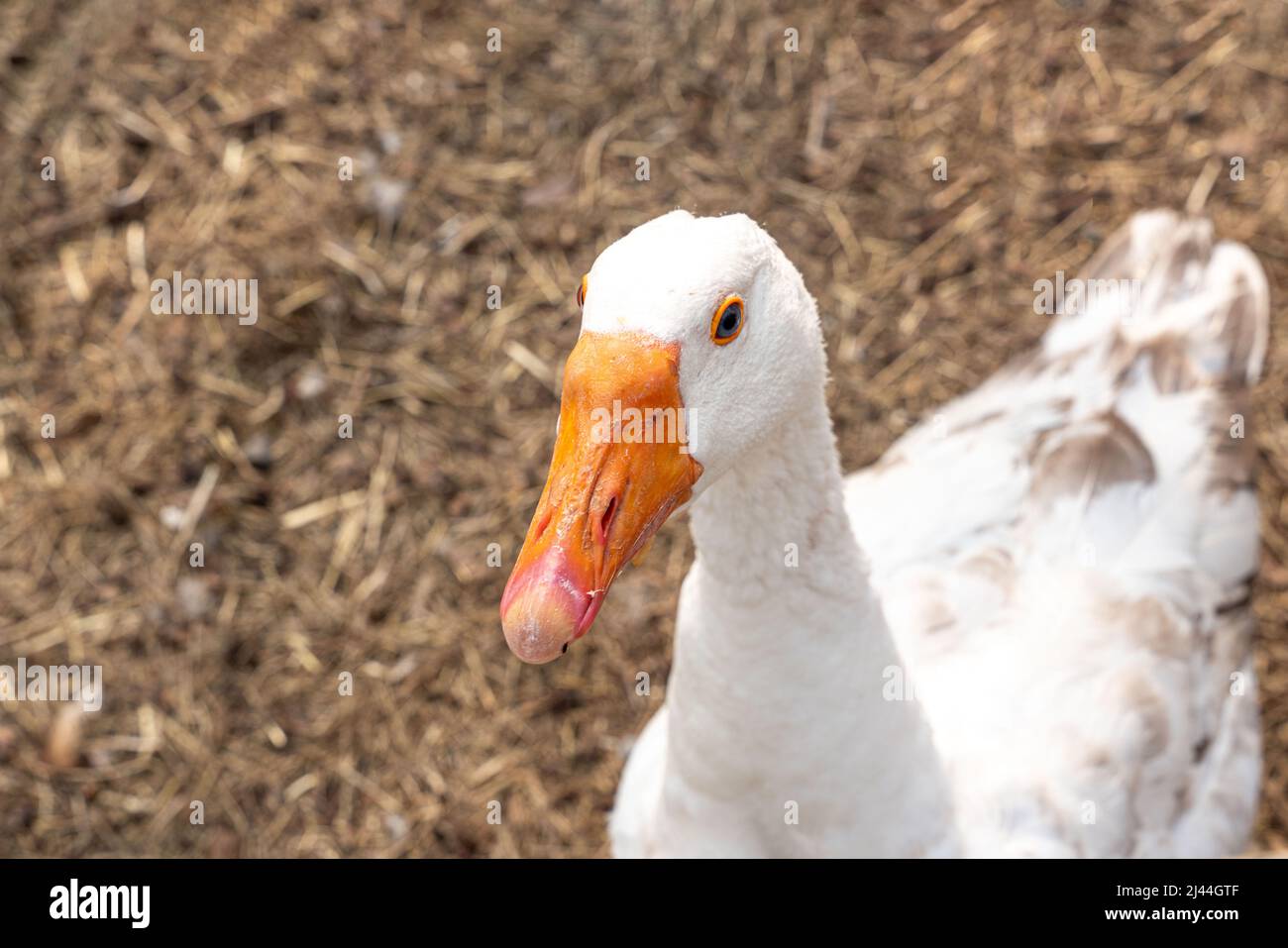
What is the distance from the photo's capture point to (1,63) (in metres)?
4.96

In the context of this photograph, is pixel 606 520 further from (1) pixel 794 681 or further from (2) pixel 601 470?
(1) pixel 794 681

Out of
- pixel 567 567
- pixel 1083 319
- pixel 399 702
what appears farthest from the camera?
pixel 399 702

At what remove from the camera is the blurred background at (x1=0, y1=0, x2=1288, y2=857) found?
3.84 metres

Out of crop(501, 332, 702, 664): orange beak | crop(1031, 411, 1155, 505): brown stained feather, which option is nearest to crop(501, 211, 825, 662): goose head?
crop(501, 332, 702, 664): orange beak

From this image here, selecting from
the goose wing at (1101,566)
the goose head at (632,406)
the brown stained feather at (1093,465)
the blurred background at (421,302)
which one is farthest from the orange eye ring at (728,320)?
the blurred background at (421,302)

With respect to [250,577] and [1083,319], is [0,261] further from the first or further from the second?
[1083,319]

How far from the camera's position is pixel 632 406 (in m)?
1.74

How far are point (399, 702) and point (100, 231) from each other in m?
2.35

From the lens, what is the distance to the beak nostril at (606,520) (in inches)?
68.9

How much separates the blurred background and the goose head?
2246 mm

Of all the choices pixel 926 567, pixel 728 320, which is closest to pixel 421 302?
pixel 926 567

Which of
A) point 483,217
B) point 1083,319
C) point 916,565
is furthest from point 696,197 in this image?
point 916,565

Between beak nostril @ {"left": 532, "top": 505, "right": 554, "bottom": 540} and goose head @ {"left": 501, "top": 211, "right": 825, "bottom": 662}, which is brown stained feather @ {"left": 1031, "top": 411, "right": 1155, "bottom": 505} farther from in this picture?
beak nostril @ {"left": 532, "top": 505, "right": 554, "bottom": 540}

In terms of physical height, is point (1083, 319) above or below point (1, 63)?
below
